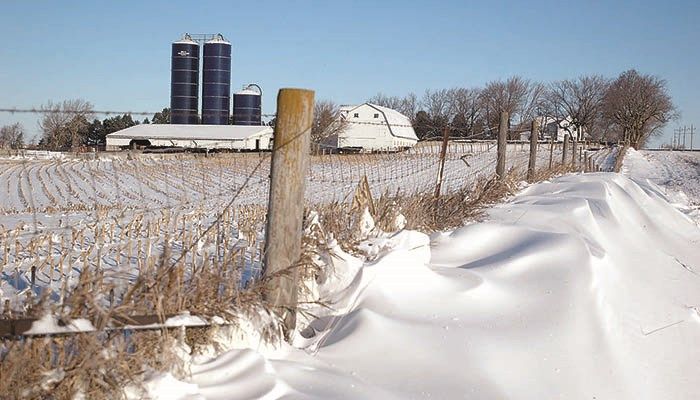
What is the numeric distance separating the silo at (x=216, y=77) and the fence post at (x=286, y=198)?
183ft

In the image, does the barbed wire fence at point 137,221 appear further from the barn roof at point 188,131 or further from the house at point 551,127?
the house at point 551,127

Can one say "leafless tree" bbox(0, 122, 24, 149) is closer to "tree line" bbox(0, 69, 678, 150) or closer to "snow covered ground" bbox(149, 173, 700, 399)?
"snow covered ground" bbox(149, 173, 700, 399)

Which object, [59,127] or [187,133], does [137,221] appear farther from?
[187,133]

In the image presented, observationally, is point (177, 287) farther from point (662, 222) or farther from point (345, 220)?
point (662, 222)

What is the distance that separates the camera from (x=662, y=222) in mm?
10836

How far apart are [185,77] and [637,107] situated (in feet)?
165

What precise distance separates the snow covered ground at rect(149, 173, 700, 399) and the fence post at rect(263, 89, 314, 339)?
374 mm

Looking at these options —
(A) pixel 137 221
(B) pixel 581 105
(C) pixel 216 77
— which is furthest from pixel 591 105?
(A) pixel 137 221

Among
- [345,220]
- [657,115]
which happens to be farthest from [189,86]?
[345,220]

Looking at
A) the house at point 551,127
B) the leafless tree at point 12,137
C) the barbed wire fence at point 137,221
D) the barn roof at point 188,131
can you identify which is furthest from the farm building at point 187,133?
the leafless tree at point 12,137

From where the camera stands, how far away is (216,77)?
6006cm

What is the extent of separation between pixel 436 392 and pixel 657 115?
8156 cm

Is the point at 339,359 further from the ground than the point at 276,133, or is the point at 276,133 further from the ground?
the point at 276,133

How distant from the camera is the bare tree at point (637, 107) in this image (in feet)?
251
